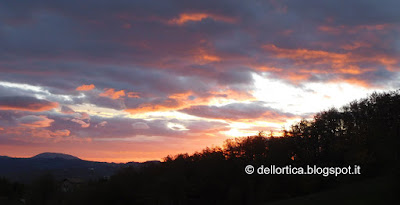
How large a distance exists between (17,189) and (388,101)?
12222cm

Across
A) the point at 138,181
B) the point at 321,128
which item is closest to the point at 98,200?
the point at 138,181

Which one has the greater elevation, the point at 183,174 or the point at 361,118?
the point at 361,118

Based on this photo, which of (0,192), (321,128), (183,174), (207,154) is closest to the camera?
(321,128)

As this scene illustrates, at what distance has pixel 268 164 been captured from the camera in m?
79.2

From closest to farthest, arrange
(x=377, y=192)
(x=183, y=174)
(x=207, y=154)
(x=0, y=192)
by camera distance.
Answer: (x=377, y=192), (x=183, y=174), (x=207, y=154), (x=0, y=192)

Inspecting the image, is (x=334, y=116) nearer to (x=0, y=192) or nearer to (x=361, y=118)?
(x=361, y=118)

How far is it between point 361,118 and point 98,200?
61.4m

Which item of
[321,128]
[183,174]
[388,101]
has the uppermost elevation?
[388,101]

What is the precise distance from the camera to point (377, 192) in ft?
148

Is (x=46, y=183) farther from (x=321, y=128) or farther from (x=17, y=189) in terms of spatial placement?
(x=321, y=128)

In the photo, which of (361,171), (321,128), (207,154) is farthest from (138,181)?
(361,171)

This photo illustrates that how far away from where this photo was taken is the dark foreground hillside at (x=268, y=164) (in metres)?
70.1

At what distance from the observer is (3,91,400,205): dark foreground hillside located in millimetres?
70062

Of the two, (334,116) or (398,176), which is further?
(334,116)
